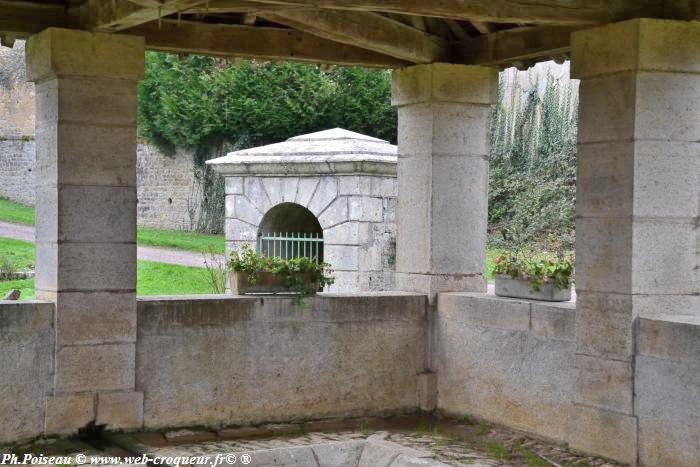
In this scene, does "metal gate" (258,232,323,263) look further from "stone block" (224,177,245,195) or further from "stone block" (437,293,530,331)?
"stone block" (437,293,530,331)

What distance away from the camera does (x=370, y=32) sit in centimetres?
706

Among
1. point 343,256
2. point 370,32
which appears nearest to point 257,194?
point 343,256

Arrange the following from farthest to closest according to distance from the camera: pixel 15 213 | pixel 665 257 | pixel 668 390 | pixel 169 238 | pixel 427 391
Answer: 1. pixel 15 213
2. pixel 169 238
3. pixel 427 391
4. pixel 665 257
5. pixel 668 390

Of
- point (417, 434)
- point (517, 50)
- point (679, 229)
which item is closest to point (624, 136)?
point (679, 229)

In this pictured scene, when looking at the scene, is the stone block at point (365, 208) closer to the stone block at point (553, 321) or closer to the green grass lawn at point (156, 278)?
the green grass lawn at point (156, 278)

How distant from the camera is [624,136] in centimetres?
602

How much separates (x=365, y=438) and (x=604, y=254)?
214 centimetres

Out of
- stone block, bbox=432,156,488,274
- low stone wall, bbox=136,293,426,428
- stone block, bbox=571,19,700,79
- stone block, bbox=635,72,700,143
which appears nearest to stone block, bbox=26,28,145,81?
low stone wall, bbox=136,293,426,428

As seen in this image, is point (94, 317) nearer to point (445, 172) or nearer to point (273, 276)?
point (273, 276)

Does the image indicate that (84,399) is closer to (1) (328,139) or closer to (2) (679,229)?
(2) (679,229)

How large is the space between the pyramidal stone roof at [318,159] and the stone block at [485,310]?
3999 millimetres

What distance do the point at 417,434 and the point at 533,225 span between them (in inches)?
407

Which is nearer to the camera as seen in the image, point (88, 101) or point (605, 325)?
point (605, 325)

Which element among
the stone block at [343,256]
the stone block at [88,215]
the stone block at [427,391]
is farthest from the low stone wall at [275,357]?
the stone block at [343,256]
